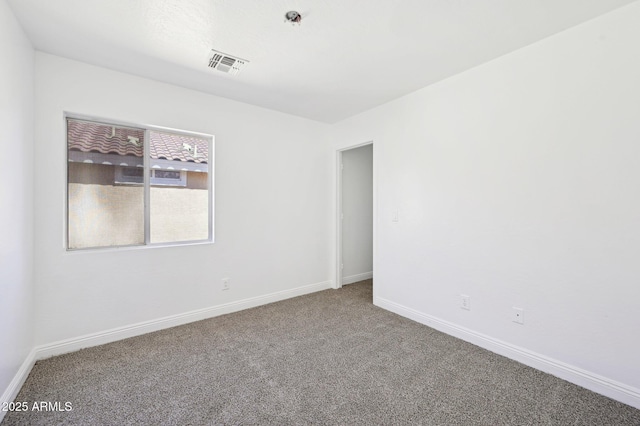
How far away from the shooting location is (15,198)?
6.10ft

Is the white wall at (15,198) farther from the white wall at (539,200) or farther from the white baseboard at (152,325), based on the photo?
the white wall at (539,200)

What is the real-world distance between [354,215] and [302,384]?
289 centimetres

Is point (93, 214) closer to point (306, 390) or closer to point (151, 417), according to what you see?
point (151, 417)

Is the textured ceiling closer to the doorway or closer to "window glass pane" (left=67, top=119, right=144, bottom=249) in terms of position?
"window glass pane" (left=67, top=119, right=144, bottom=249)

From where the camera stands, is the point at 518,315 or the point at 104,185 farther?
the point at 104,185

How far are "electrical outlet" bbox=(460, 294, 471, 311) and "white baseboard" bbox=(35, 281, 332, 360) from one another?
6.77 ft

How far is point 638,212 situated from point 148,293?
396 cm

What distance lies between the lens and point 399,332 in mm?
2738

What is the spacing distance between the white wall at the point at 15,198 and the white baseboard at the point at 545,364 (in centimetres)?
335

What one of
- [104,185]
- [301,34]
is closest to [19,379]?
[104,185]

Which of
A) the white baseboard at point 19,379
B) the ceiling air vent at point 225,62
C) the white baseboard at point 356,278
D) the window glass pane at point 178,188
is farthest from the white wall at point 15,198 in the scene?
the white baseboard at point 356,278

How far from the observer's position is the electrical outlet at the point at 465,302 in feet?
8.38

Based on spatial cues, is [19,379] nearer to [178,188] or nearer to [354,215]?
[178,188]

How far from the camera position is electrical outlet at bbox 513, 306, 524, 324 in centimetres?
221
